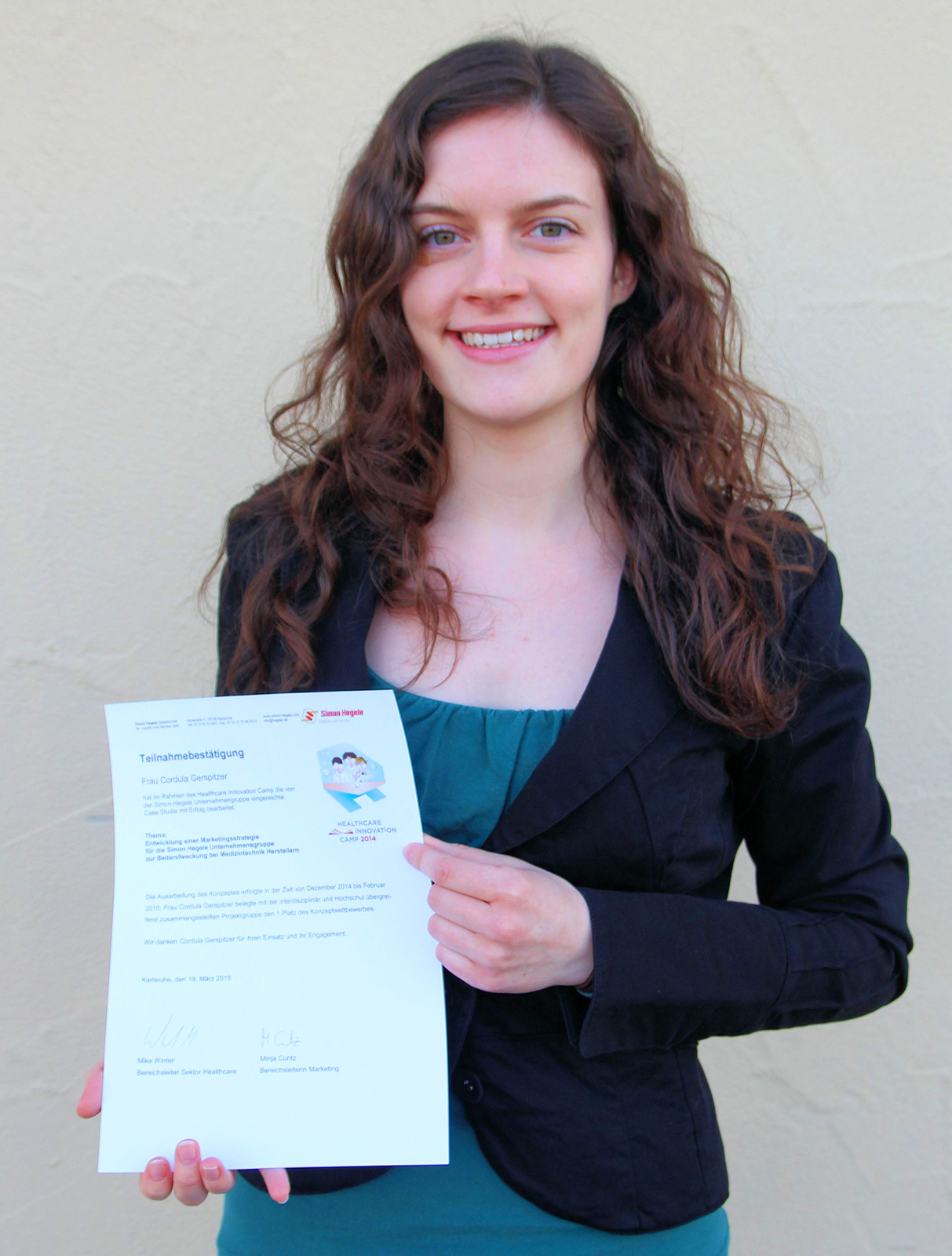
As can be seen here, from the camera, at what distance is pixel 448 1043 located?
1098 mm

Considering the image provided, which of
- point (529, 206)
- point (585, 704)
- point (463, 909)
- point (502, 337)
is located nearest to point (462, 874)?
point (463, 909)

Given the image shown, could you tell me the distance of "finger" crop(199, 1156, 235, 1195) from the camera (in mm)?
1003

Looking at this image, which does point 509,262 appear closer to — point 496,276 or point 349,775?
point 496,276

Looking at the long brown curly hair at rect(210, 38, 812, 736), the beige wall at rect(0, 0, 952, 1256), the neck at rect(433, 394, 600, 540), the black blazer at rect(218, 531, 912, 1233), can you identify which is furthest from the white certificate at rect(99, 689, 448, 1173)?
the beige wall at rect(0, 0, 952, 1256)

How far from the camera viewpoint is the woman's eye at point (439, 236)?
4.05ft

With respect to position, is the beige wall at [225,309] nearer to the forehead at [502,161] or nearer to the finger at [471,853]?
the forehead at [502,161]

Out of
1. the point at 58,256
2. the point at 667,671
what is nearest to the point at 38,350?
the point at 58,256

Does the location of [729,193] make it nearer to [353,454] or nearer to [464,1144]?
[353,454]

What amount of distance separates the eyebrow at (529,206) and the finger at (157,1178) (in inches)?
43.1

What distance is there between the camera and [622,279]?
4.54 feet

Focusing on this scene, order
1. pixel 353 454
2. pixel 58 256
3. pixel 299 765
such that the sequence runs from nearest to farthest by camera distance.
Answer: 1. pixel 299 765
2. pixel 353 454
3. pixel 58 256

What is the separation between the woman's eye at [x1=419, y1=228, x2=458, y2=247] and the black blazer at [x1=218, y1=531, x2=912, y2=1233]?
45cm

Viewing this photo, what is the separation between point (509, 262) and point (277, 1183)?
3.42 ft

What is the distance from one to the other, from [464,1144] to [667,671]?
1.91ft
